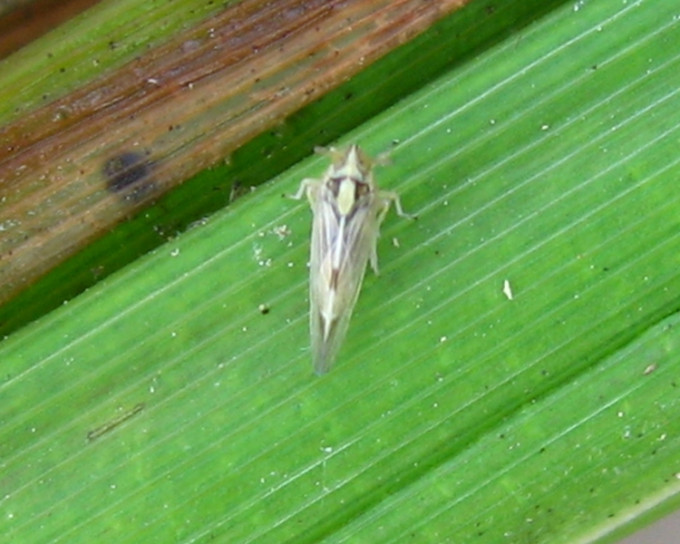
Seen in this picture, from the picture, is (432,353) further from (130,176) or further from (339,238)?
(130,176)

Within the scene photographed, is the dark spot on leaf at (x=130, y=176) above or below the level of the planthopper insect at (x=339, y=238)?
above

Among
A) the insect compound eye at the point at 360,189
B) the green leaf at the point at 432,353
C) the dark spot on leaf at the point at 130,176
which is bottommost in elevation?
the green leaf at the point at 432,353

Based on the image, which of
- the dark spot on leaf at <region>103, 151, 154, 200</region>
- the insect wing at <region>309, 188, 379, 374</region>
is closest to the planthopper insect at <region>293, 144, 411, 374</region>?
the insect wing at <region>309, 188, 379, 374</region>

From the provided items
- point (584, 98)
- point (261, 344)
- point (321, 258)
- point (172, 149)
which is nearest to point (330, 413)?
point (261, 344)

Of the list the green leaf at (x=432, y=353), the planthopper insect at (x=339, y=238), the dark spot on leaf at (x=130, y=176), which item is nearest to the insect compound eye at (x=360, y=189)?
the planthopper insect at (x=339, y=238)

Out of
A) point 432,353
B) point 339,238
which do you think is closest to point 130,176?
point 339,238

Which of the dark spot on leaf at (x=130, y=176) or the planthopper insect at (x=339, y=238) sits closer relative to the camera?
the planthopper insect at (x=339, y=238)

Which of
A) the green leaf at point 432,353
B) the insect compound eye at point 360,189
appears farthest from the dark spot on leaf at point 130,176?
the insect compound eye at point 360,189

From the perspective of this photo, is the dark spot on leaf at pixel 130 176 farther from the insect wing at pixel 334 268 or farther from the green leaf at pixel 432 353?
the insect wing at pixel 334 268
